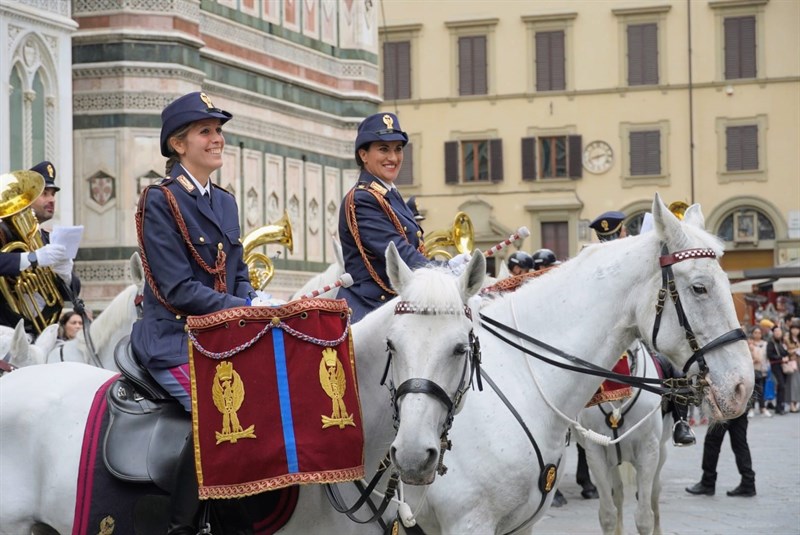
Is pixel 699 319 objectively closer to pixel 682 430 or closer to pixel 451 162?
pixel 682 430

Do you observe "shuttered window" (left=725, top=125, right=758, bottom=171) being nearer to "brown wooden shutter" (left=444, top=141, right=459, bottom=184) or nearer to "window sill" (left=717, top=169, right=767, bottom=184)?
"window sill" (left=717, top=169, right=767, bottom=184)

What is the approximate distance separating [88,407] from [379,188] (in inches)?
84.4

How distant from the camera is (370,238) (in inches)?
295

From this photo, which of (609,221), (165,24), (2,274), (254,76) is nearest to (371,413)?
(2,274)

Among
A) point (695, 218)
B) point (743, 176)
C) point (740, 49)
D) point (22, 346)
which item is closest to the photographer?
point (695, 218)

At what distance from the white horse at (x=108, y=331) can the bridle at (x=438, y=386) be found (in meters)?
5.12

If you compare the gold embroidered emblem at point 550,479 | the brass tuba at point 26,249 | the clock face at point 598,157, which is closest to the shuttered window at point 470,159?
the clock face at point 598,157

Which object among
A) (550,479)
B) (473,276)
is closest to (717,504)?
(550,479)

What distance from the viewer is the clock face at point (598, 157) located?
173ft

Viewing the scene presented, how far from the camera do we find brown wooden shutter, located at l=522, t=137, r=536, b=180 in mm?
53219

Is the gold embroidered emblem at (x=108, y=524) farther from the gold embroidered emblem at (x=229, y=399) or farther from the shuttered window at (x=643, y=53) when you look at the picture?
the shuttered window at (x=643, y=53)

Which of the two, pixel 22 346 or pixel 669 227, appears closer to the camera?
pixel 669 227

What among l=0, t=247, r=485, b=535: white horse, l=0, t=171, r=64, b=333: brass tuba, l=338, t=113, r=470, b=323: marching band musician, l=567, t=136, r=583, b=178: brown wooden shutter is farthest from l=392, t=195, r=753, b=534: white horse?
l=567, t=136, r=583, b=178: brown wooden shutter

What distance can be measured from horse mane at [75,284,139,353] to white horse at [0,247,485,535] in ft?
12.6
